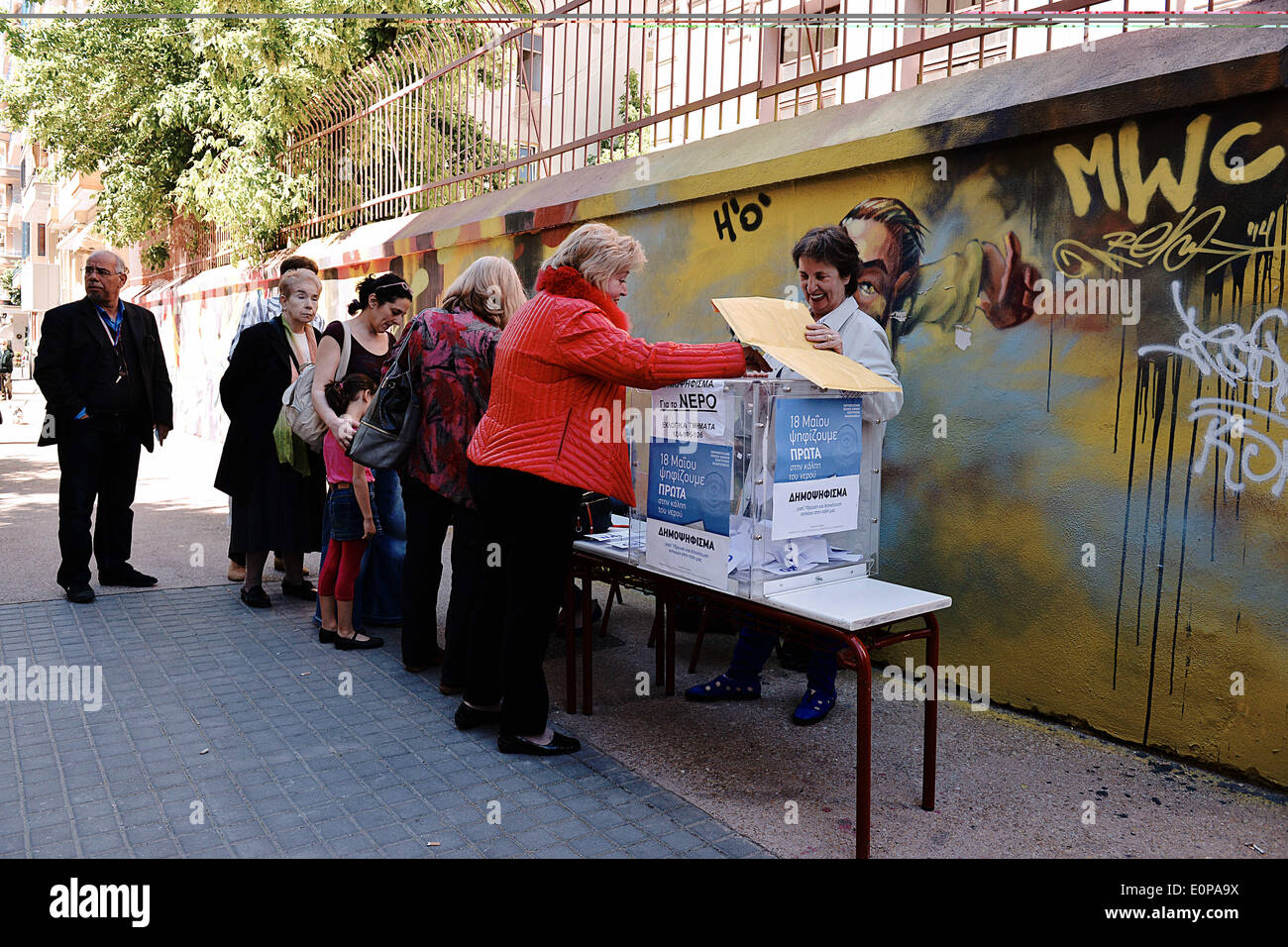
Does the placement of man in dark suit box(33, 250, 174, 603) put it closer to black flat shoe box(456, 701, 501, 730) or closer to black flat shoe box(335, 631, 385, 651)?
black flat shoe box(335, 631, 385, 651)

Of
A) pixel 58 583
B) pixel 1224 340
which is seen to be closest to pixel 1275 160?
pixel 1224 340

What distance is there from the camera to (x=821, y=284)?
4023mm

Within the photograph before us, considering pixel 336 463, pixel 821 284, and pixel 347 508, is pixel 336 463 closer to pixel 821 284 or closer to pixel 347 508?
pixel 347 508

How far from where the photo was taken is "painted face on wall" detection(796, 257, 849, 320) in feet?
13.1

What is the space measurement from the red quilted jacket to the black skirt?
2.75 metres

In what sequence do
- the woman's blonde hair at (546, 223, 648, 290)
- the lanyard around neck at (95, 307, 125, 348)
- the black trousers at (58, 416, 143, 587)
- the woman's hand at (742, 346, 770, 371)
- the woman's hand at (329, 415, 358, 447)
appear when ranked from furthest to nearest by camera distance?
the lanyard around neck at (95, 307, 125, 348) → the black trousers at (58, 416, 143, 587) → the woman's hand at (329, 415, 358, 447) → the woman's blonde hair at (546, 223, 648, 290) → the woman's hand at (742, 346, 770, 371)

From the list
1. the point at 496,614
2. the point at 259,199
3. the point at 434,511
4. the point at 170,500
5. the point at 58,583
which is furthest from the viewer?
the point at 259,199

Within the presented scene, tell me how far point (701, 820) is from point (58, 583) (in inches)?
180

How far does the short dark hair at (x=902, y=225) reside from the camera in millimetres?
4566

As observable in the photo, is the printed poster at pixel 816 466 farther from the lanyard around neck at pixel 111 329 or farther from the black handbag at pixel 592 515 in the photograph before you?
the lanyard around neck at pixel 111 329

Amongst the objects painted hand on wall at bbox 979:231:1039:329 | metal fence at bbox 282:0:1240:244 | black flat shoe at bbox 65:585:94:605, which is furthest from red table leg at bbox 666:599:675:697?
black flat shoe at bbox 65:585:94:605

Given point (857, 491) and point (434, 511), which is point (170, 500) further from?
point (857, 491)

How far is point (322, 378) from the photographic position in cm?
506

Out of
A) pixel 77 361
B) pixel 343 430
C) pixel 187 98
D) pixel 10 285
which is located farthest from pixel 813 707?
pixel 10 285
